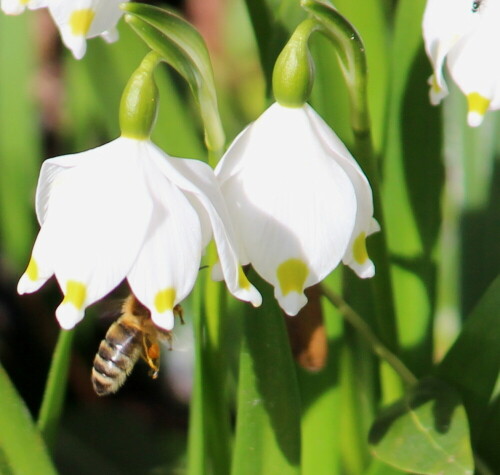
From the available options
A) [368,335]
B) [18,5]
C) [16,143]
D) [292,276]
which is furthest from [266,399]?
[16,143]

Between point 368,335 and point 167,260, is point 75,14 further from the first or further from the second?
point 368,335

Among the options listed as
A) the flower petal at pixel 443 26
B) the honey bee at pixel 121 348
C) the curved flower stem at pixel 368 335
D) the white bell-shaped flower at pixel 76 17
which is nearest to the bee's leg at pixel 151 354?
the honey bee at pixel 121 348

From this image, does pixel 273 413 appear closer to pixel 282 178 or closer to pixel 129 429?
pixel 282 178

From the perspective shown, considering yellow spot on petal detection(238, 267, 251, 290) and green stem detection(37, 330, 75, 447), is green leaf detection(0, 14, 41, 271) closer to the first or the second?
A: green stem detection(37, 330, 75, 447)

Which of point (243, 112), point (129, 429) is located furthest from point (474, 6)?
point (243, 112)

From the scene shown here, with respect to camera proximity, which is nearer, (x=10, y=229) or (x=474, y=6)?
(x=474, y=6)

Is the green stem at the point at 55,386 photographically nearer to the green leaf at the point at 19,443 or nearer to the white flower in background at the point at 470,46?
the green leaf at the point at 19,443
